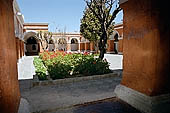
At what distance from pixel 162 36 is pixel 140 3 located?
85 centimetres

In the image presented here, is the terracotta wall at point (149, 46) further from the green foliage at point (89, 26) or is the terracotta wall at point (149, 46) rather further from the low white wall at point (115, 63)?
the green foliage at point (89, 26)

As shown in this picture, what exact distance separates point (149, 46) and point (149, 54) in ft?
0.54

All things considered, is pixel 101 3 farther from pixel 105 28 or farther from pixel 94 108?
pixel 94 108

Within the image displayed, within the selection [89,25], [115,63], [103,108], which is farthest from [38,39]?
[103,108]

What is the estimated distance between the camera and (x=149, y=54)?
2459 millimetres

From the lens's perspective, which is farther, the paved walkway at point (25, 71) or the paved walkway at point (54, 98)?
the paved walkway at point (25, 71)

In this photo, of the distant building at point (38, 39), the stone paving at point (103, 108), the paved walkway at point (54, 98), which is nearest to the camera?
the stone paving at point (103, 108)

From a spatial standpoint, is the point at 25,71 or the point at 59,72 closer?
the point at 59,72

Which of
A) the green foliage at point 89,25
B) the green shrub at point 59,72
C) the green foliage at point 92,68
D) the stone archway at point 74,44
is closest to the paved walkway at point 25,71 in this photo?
the green shrub at point 59,72

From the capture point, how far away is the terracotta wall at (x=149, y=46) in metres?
2.41

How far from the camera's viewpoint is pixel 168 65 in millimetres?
2562

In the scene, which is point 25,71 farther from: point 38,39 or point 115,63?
point 38,39

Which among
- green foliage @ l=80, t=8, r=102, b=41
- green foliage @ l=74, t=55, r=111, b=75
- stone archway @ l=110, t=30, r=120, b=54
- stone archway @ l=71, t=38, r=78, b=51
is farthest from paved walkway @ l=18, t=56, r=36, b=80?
stone archway @ l=71, t=38, r=78, b=51

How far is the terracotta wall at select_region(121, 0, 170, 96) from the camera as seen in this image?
2.41 metres
